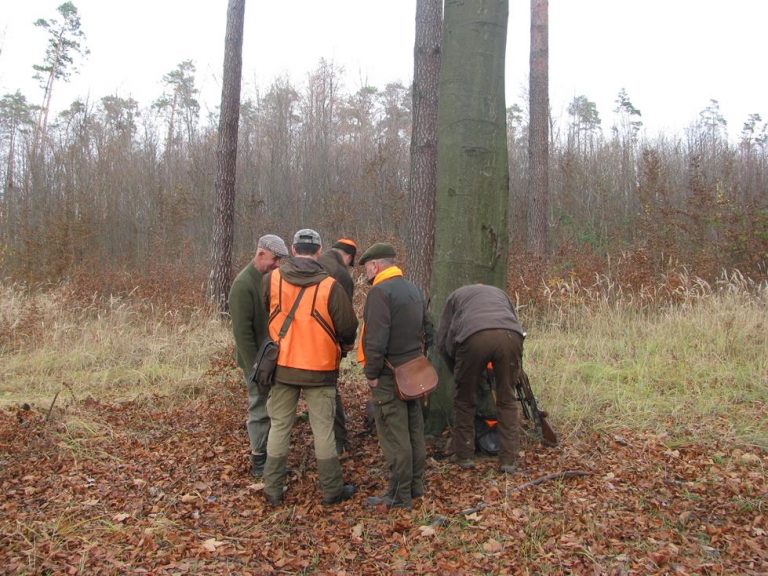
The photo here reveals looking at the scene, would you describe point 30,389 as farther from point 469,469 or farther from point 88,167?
point 88,167

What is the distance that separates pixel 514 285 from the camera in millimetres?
10281

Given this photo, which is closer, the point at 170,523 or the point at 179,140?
the point at 170,523

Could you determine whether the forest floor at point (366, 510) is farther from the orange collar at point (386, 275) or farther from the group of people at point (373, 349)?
the orange collar at point (386, 275)

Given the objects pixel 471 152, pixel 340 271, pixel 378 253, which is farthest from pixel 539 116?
pixel 378 253

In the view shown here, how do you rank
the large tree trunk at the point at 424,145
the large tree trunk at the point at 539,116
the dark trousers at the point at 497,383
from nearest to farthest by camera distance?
1. the dark trousers at the point at 497,383
2. the large tree trunk at the point at 424,145
3. the large tree trunk at the point at 539,116

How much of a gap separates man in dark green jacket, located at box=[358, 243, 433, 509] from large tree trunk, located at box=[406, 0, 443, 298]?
246 centimetres

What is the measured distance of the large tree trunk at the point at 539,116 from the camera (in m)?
13.7

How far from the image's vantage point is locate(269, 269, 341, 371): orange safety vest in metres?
4.38

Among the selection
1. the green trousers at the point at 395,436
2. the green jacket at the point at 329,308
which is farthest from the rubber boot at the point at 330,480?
the green jacket at the point at 329,308

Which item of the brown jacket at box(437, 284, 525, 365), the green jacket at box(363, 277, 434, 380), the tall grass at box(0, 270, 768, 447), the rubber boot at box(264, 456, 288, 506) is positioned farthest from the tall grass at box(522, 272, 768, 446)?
the rubber boot at box(264, 456, 288, 506)

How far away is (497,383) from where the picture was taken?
4836mm

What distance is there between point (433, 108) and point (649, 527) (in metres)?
5.11

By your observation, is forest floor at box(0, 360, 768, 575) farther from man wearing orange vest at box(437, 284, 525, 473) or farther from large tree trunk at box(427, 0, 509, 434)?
large tree trunk at box(427, 0, 509, 434)

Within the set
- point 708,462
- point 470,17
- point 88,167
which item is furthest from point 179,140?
point 708,462
